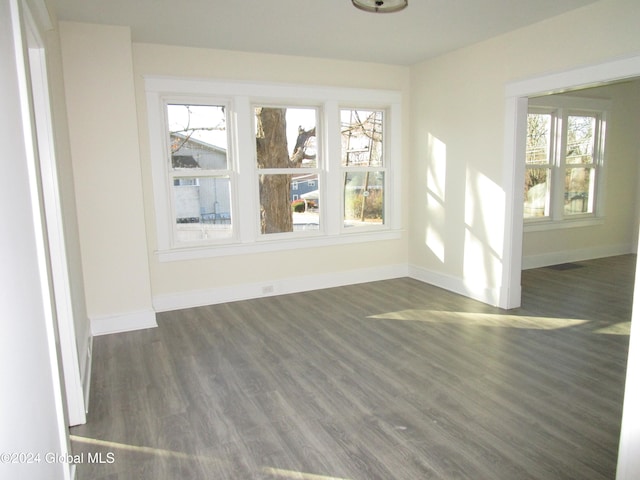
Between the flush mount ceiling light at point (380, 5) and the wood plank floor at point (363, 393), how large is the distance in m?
2.54

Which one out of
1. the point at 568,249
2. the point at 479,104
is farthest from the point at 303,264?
the point at 568,249

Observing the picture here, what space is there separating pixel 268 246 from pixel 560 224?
4.37 m

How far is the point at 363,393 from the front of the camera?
2.79 m

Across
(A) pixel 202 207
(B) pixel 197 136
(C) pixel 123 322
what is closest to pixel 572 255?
(A) pixel 202 207

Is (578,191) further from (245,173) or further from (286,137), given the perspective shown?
(245,173)

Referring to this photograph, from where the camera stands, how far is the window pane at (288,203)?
5023mm

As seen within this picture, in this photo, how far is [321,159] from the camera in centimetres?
525

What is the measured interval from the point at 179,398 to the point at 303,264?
2636mm

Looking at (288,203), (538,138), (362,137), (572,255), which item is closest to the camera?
(288,203)

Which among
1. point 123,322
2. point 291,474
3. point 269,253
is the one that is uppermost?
point 269,253

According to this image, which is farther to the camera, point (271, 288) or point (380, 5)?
point (271, 288)

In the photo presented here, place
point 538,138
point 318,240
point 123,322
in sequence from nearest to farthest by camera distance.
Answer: point 123,322 → point 318,240 → point 538,138

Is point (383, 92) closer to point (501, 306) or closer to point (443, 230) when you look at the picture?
point (443, 230)

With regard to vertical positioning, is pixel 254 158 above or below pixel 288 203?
above
